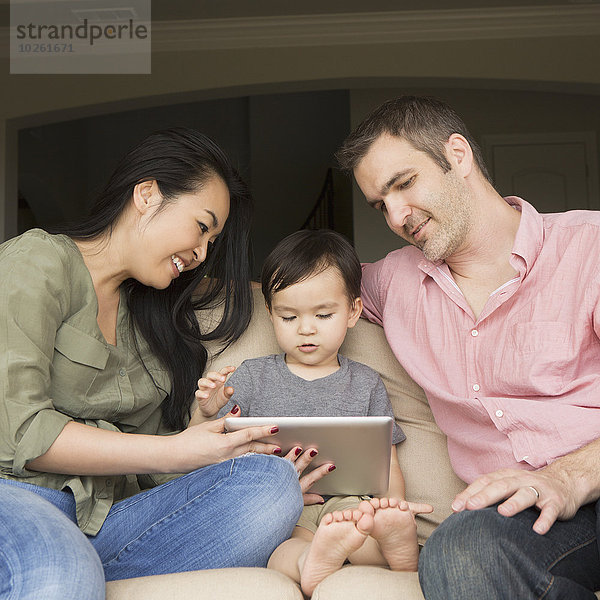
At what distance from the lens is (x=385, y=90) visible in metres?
6.35

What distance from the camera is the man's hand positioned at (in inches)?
49.5

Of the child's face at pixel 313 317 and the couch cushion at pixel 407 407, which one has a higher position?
the child's face at pixel 313 317

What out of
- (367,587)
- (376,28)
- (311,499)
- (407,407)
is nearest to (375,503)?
(367,587)

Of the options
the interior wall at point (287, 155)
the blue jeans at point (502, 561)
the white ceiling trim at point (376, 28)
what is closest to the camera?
the blue jeans at point (502, 561)

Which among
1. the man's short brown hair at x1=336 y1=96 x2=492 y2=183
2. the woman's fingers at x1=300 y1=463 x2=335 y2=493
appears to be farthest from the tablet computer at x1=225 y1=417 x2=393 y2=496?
the man's short brown hair at x1=336 y1=96 x2=492 y2=183

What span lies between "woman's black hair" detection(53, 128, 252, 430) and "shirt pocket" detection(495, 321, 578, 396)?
2.45ft

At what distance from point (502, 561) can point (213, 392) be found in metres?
0.80

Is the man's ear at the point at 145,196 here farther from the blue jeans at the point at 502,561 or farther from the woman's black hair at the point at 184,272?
the blue jeans at the point at 502,561

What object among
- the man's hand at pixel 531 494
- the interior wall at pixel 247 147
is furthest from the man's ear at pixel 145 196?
the interior wall at pixel 247 147

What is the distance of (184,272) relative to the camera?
208cm

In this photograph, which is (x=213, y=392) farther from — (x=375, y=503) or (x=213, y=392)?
(x=375, y=503)

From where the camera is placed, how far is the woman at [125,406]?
1.44 meters

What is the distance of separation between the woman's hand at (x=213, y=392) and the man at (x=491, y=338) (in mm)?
456

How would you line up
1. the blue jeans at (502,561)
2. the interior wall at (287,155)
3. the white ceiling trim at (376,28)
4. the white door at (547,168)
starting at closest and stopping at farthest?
the blue jeans at (502,561) → the white ceiling trim at (376,28) → the white door at (547,168) → the interior wall at (287,155)
